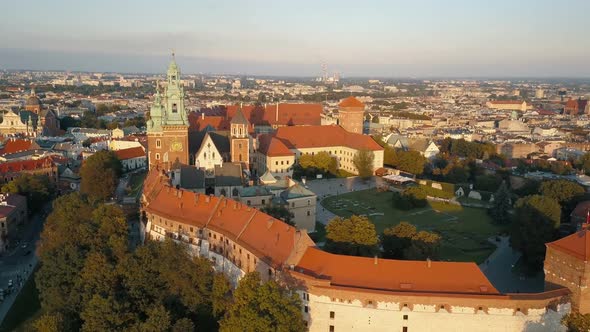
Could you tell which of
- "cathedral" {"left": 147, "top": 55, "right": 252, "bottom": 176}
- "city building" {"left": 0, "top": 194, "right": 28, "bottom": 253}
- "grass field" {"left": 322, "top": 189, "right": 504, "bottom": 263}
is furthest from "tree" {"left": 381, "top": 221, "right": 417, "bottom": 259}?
"city building" {"left": 0, "top": 194, "right": 28, "bottom": 253}

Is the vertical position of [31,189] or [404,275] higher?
[404,275]

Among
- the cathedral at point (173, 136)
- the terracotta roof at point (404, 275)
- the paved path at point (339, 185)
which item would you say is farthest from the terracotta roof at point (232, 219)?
the paved path at point (339, 185)

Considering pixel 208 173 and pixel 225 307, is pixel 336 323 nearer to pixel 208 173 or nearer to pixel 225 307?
pixel 225 307

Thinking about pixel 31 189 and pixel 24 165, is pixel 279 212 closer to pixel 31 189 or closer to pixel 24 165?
pixel 31 189

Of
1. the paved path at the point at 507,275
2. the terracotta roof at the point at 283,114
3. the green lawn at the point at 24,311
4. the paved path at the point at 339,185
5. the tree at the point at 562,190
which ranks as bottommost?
the green lawn at the point at 24,311

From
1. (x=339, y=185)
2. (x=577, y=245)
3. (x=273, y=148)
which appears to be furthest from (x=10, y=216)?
(x=577, y=245)

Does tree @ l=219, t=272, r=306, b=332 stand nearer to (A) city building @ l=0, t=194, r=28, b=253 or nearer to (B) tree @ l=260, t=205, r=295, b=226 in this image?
(B) tree @ l=260, t=205, r=295, b=226

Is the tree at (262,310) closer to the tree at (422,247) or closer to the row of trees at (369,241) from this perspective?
the row of trees at (369,241)
